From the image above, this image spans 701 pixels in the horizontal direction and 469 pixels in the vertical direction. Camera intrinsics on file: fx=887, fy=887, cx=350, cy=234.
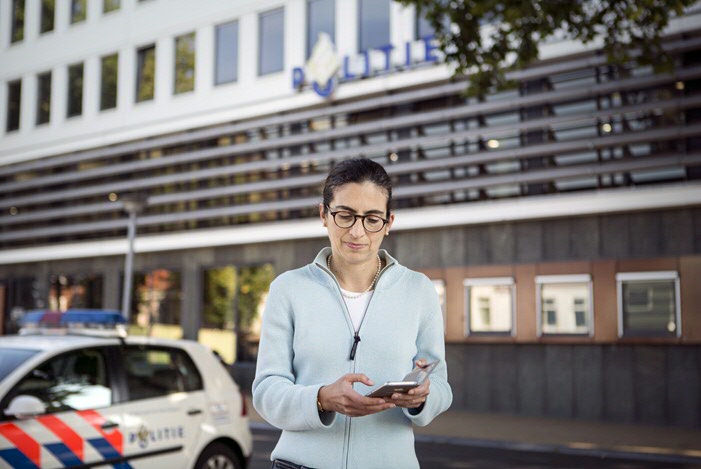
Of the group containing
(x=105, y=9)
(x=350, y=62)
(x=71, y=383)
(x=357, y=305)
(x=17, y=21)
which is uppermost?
(x=17, y=21)

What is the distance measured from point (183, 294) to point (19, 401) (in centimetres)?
1858

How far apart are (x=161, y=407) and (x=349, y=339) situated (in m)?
5.00

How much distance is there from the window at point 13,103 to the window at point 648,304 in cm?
2214

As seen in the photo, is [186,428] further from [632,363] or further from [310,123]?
[310,123]

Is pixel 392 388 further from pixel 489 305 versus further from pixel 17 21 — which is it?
pixel 17 21

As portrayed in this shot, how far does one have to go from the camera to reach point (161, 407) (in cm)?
767

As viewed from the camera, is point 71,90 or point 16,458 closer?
point 16,458

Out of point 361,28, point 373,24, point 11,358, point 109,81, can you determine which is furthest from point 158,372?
point 109,81

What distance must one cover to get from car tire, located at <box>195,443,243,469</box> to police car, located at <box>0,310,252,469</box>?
0.01 meters

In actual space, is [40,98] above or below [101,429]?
above

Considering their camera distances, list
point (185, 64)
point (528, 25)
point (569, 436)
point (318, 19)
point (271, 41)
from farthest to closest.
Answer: point (185, 64)
point (271, 41)
point (318, 19)
point (569, 436)
point (528, 25)

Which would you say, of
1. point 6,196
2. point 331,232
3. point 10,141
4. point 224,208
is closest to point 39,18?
point 10,141

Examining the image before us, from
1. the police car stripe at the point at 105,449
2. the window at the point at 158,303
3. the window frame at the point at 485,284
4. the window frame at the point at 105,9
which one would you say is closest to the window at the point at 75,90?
the window frame at the point at 105,9

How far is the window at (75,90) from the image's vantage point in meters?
28.9
